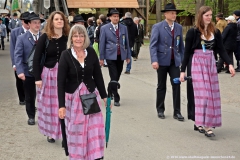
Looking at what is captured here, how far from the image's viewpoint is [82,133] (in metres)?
5.58

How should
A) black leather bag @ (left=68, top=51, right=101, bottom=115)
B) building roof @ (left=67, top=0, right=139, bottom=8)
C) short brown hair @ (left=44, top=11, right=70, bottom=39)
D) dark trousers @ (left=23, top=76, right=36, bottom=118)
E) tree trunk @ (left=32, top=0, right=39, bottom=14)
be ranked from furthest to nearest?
1. building roof @ (left=67, top=0, right=139, bottom=8)
2. tree trunk @ (left=32, top=0, right=39, bottom=14)
3. dark trousers @ (left=23, top=76, right=36, bottom=118)
4. short brown hair @ (left=44, top=11, right=70, bottom=39)
5. black leather bag @ (left=68, top=51, right=101, bottom=115)

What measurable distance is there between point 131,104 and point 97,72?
4.82 metres

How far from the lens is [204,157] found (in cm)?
659

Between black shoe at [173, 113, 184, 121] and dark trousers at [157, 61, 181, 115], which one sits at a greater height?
dark trousers at [157, 61, 181, 115]

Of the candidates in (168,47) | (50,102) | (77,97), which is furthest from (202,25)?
(77,97)

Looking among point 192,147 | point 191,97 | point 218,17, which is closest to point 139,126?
point 191,97

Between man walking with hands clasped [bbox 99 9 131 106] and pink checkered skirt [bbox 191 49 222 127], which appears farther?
man walking with hands clasped [bbox 99 9 131 106]

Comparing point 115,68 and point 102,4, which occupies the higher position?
point 102,4

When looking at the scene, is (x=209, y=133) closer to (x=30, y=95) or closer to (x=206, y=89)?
(x=206, y=89)

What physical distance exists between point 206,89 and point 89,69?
8.11ft

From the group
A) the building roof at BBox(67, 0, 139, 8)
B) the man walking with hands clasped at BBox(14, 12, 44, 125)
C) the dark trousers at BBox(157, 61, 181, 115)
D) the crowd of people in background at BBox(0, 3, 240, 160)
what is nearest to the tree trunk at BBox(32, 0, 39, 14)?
the building roof at BBox(67, 0, 139, 8)

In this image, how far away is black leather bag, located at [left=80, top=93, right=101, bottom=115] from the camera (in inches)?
219

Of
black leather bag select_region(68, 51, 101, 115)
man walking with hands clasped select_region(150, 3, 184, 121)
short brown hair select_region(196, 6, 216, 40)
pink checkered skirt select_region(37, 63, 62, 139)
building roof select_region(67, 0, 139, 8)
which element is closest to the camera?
black leather bag select_region(68, 51, 101, 115)

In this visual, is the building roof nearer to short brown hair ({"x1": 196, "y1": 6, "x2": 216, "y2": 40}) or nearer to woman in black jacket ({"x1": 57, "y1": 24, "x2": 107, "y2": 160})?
short brown hair ({"x1": 196, "y1": 6, "x2": 216, "y2": 40})
